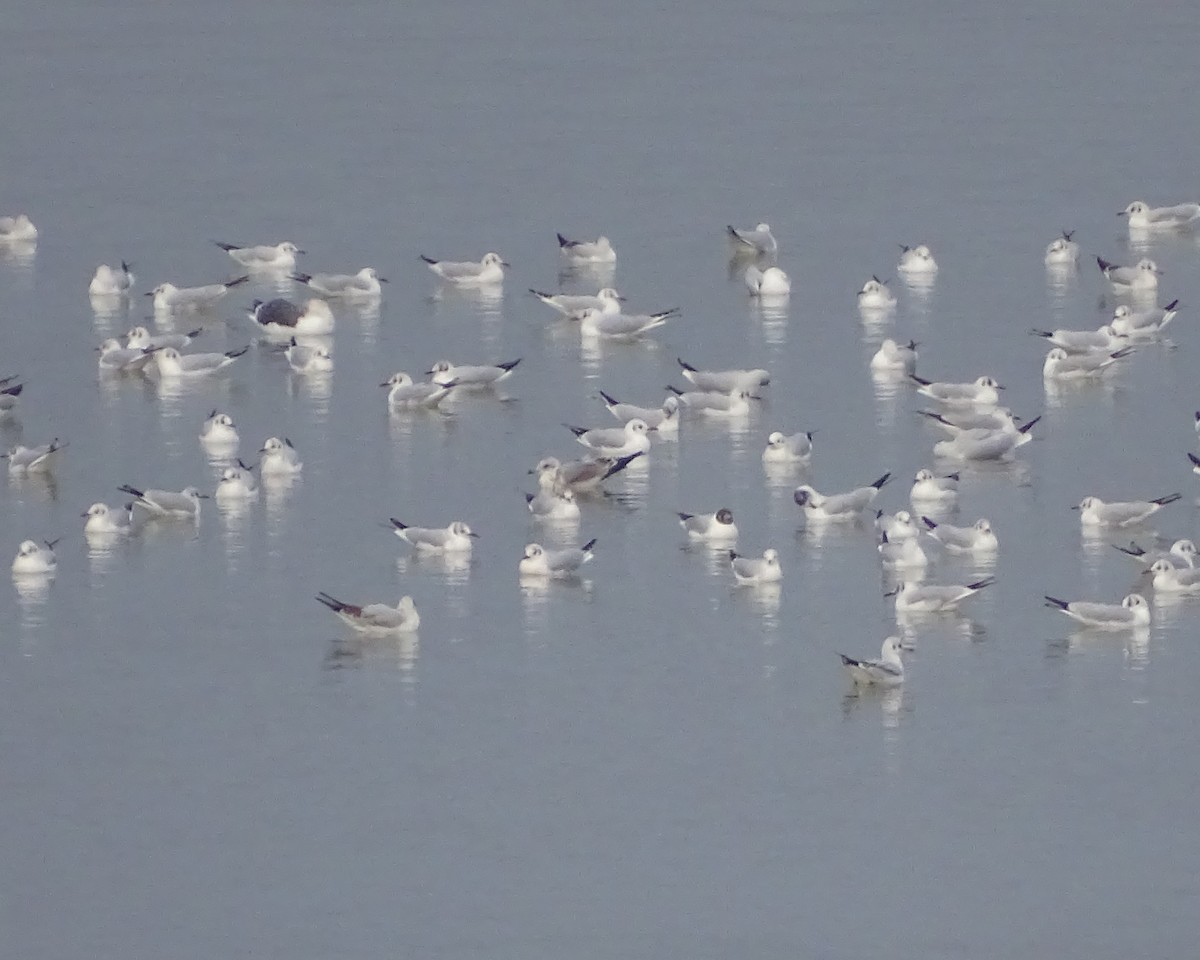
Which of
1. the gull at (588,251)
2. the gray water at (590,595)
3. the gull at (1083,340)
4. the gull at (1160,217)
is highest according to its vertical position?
the gull at (1160,217)

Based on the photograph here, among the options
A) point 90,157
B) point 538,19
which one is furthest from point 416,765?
point 538,19

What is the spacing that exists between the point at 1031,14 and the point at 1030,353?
19578 mm

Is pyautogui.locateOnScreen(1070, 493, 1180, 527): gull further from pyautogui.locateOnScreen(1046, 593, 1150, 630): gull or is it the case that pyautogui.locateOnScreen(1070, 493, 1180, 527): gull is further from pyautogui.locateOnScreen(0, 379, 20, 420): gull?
pyautogui.locateOnScreen(0, 379, 20, 420): gull

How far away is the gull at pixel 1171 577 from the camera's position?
57.2 ft

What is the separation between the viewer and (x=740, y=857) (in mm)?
13828

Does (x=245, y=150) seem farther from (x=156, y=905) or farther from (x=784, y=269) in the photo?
(x=156, y=905)

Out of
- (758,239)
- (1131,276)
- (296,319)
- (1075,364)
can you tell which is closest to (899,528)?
(1075,364)

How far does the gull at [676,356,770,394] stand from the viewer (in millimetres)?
22141

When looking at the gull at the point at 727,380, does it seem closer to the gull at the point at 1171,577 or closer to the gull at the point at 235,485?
the gull at the point at 235,485

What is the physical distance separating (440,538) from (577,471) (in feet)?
5.19

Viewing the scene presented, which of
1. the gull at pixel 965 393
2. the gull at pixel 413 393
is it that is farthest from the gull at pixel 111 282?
the gull at pixel 965 393

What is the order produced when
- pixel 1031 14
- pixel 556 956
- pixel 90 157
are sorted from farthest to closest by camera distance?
pixel 1031 14, pixel 90 157, pixel 556 956

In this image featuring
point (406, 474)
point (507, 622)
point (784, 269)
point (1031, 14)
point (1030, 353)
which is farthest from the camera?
point (1031, 14)

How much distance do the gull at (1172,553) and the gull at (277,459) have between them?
616 cm
